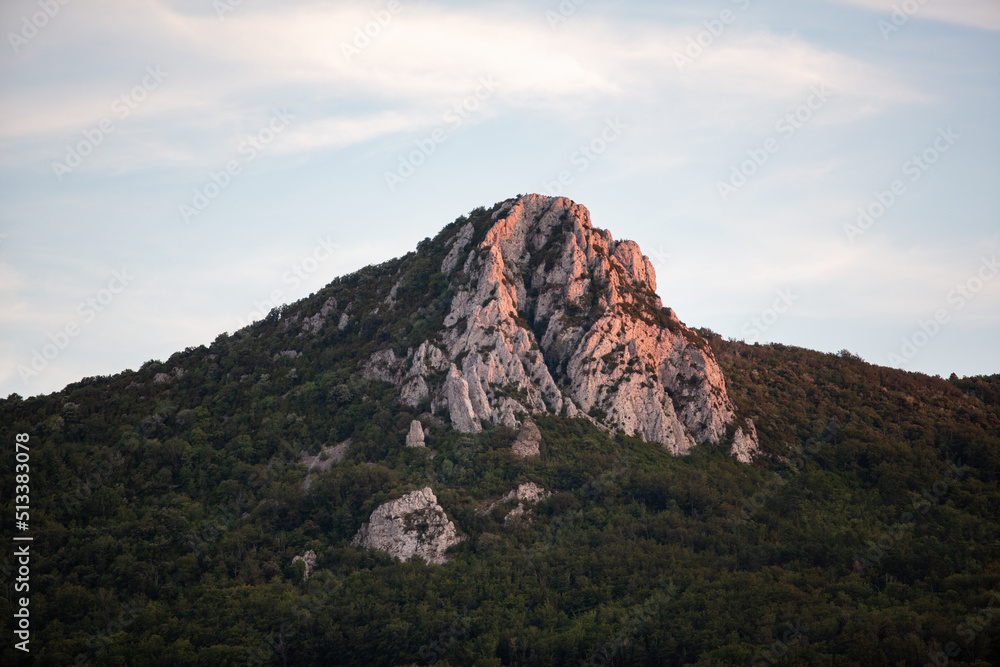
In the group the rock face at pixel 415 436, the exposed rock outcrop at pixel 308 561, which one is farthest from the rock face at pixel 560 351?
the exposed rock outcrop at pixel 308 561

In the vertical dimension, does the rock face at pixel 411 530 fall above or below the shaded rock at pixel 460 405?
below

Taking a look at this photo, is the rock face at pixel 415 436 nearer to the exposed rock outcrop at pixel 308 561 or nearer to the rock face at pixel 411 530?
the rock face at pixel 411 530

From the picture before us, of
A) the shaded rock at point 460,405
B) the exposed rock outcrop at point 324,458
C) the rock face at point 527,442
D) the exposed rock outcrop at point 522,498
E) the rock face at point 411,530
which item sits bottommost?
the rock face at point 411,530

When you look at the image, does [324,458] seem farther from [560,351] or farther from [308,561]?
[560,351]

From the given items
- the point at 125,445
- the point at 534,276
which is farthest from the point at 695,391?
the point at 125,445

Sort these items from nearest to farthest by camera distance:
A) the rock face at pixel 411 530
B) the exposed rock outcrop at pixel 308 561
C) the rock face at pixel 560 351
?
1. the exposed rock outcrop at pixel 308 561
2. the rock face at pixel 411 530
3. the rock face at pixel 560 351

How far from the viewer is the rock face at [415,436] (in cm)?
10162

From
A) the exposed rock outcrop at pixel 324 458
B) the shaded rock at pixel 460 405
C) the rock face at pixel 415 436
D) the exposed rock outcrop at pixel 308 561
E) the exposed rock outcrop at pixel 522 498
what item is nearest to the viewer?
the exposed rock outcrop at pixel 308 561

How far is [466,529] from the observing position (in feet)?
306

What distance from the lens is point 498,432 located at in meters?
103

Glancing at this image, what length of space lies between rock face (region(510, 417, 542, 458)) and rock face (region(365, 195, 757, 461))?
7.14 feet

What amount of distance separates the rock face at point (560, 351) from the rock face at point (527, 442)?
2177mm

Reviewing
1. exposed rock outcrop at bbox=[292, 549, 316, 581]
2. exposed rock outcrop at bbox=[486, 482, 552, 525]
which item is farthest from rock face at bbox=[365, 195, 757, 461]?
exposed rock outcrop at bbox=[292, 549, 316, 581]

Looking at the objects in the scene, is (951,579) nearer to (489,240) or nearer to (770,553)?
(770,553)
